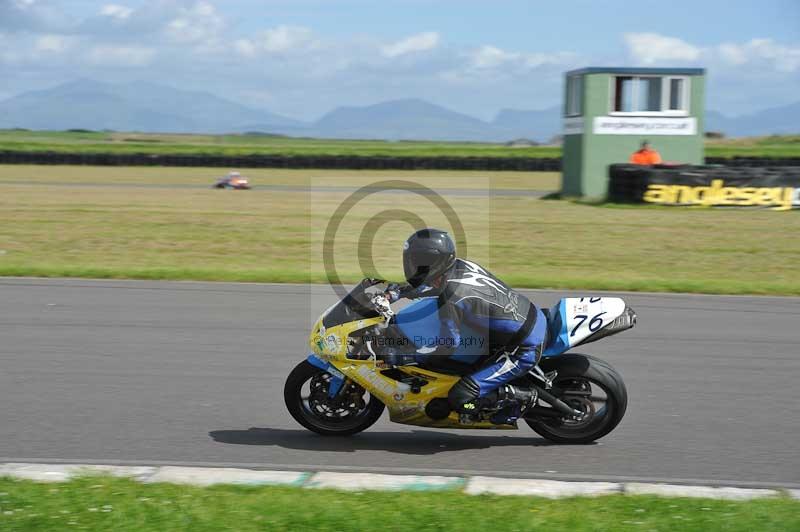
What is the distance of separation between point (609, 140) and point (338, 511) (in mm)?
22484

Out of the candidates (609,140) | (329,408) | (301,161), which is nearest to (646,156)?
(609,140)

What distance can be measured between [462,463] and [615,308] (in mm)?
1405

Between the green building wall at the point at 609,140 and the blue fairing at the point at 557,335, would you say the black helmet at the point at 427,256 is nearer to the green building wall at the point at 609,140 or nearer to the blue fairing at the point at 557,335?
the blue fairing at the point at 557,335

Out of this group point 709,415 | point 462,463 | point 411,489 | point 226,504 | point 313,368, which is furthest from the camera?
point 709,415

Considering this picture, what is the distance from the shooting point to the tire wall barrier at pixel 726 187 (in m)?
22.2

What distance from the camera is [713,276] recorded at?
1493 centimetres

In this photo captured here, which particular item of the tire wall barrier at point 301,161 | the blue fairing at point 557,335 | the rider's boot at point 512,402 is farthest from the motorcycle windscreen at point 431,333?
the tire wall barrier at point 301,161

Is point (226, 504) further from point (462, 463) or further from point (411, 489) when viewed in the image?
point (462, 463)

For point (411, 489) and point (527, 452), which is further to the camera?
point (527, 452)

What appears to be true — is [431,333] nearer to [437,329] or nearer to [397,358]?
[437,329]

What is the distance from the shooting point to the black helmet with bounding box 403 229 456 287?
6.13 metres

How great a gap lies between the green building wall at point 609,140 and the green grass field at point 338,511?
70.6 ft

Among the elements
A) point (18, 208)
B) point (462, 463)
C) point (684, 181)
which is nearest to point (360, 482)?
point (462, 463)

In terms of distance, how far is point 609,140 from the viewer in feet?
85.5
